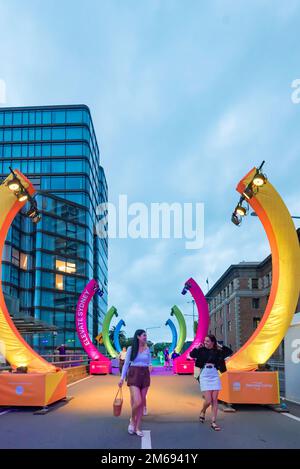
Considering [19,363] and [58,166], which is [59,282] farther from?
[19,363]

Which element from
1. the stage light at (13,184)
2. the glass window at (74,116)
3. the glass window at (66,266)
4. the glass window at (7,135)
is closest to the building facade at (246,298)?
the glass window at (66,266)

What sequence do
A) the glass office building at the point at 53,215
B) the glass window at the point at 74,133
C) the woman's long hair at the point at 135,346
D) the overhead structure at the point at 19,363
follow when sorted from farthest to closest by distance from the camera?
1. the glass window at the point at 74,133
2. the glass office building at the point at 53,215
3. the overhead structure at the point at 19,363
4. the woman's long hair at the point at 135,346

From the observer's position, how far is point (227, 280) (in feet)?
226

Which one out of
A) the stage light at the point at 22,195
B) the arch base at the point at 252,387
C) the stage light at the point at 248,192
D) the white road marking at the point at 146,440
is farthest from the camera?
the stage light at the point at 22,195

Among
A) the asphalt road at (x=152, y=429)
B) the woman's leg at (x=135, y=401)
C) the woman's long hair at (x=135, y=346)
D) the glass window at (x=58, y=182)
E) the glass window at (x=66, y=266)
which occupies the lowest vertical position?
the asphalt road at (x=152, y=429)

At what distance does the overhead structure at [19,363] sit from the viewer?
10.7 meters

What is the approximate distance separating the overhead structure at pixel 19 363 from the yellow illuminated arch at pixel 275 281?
4287 millimetres

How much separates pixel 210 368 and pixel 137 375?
5.15ft

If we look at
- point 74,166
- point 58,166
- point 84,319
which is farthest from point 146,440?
point 58,166

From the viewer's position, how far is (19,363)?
38.7 ft

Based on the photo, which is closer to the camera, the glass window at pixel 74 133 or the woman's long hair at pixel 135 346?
the woman's long hair at pixel 135 346

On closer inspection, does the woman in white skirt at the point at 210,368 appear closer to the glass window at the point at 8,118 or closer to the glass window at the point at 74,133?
the glass window at the point at 74,133
